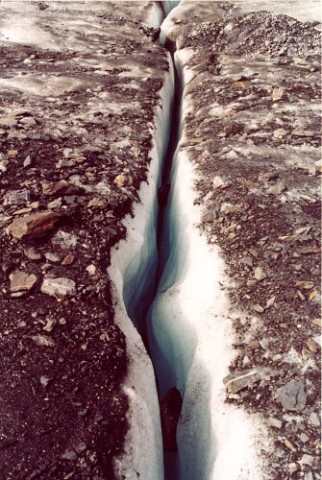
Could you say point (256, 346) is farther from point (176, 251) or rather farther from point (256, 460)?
point (176, 251)

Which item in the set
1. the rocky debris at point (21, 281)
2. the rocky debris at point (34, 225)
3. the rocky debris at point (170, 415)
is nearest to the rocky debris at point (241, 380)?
the rocky debris at point (170, 415)

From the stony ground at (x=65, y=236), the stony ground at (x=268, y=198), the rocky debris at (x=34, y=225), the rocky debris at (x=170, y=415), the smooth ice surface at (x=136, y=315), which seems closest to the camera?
the stony ground at (x=65, y=236)

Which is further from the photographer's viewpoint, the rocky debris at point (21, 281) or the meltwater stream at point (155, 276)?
the meltwater stream at point (155, 276)

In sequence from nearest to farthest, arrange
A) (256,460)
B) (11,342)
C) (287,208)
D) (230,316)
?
1. (256,460)
2. (11,342)
3. (230,316)
4. (287,208)

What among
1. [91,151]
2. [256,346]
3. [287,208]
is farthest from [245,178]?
[256,346]

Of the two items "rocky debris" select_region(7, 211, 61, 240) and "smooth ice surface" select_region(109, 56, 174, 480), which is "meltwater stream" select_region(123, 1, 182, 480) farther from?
"rocky debris" select_region(7, 211, 61, 240)

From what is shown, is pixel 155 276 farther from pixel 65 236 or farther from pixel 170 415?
pixel 170 415

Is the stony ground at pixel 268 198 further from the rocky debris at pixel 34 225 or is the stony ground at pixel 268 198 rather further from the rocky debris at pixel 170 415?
the rocky debris at pixel 34 225
